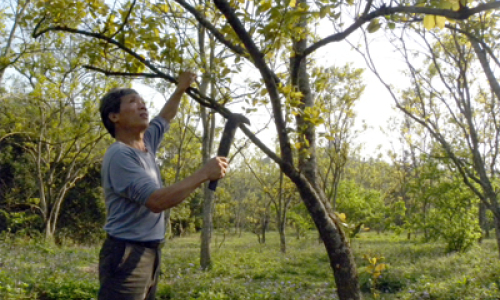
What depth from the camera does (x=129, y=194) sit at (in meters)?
1.78

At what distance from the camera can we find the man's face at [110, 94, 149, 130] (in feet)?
7.00

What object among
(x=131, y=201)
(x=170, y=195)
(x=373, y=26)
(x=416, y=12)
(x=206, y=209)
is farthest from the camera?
(x=206, y=209)

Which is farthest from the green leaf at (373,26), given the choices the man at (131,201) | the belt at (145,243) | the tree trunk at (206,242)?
the tree trunk at (206,242)

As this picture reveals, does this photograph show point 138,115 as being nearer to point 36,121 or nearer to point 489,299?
point 489,299

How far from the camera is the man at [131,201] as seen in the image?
1700 millimetres

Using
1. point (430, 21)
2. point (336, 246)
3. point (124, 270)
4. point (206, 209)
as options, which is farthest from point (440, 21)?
point (206, 209)

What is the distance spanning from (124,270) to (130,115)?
821mm

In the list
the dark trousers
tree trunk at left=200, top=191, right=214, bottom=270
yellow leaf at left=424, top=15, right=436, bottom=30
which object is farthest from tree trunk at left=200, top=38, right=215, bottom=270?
yellow leaf at left=424, top=15, right=436, bottom=30

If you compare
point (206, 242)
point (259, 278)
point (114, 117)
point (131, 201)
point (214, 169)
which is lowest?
point (259, 278)

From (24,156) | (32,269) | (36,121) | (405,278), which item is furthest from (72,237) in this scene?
(405,278)

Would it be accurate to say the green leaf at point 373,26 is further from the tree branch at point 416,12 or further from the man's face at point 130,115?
the man's face at point 130,115

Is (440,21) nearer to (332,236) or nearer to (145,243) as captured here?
(332,236)

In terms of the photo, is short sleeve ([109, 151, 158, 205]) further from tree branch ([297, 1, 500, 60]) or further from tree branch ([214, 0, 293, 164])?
→ tree branch ([297, 1, 500, 60])

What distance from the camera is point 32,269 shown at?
6.27 m
